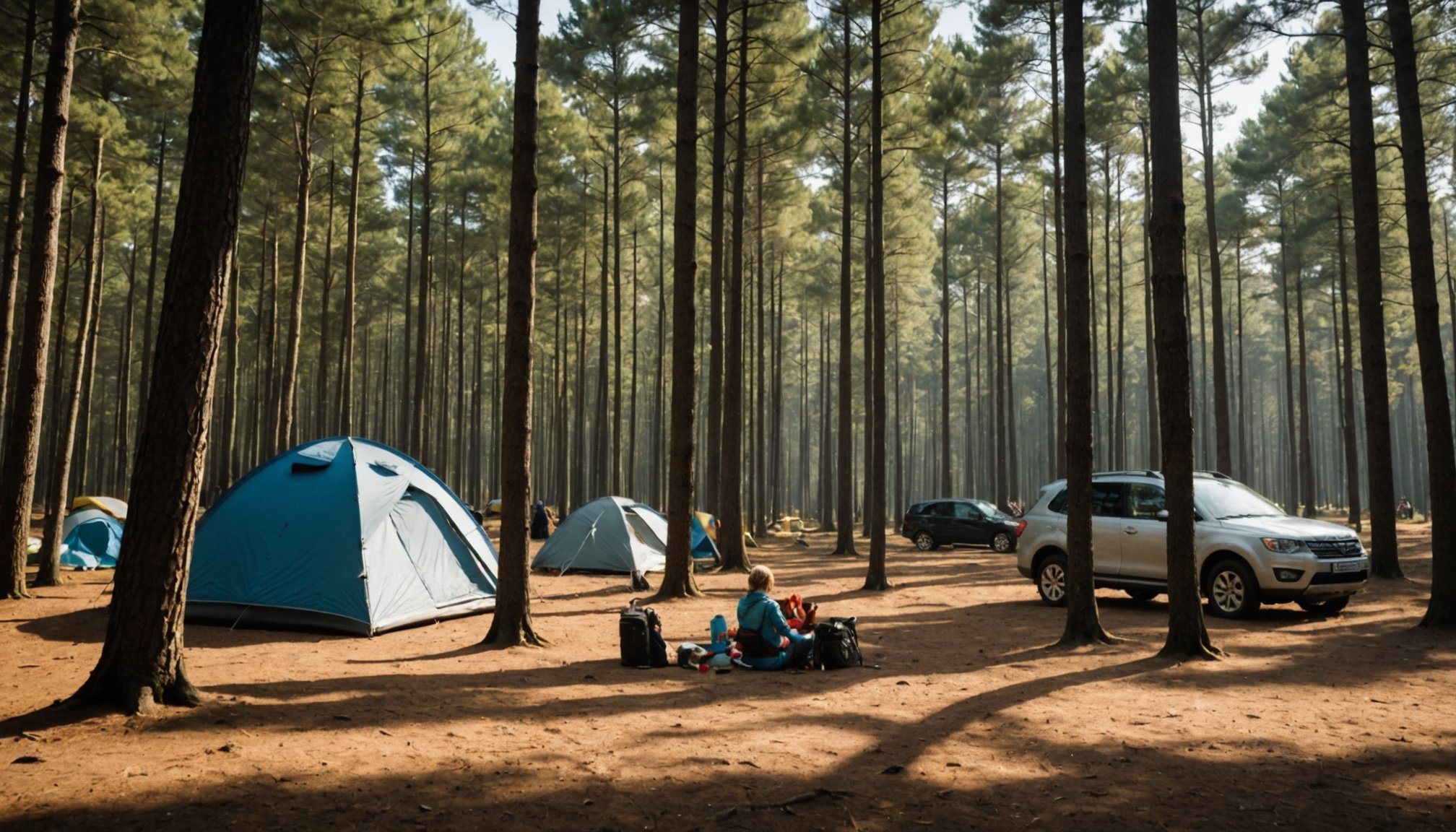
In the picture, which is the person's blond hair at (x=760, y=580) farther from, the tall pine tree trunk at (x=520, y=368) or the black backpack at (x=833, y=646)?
the tall pine tree trunk at (x=520, y=368)

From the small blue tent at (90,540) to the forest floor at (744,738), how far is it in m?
7.42

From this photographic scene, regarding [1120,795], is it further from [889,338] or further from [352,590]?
[889,338]

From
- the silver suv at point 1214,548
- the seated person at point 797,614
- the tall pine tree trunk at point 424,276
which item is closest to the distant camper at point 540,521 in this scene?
the tall pine tree trunk at point 424,276

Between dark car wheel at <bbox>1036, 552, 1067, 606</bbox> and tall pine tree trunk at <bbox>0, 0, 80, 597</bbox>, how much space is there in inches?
550

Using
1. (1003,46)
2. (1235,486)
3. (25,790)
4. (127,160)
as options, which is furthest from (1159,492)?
(127,160)

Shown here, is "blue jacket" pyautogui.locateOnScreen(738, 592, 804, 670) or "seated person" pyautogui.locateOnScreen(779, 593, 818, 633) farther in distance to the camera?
"seated person" pyautogui.locateOnScreen(779, 593, 818, 633)

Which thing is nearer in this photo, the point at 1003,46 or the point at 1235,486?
the point at 1235,486

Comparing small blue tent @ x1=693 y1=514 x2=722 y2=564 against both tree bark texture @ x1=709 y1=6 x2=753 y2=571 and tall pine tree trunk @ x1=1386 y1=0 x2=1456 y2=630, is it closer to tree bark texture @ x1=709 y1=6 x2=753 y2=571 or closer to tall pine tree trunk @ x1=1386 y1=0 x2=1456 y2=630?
tree bark texture @ x1=709 y1=6 x2=753 y2=571

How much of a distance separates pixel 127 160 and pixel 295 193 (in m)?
5.68

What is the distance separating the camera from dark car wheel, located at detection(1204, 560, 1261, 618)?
35.8ft

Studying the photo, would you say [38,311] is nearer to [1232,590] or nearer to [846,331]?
[846,331]

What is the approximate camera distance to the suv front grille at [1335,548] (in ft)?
34.8

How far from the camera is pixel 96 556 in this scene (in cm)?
1664

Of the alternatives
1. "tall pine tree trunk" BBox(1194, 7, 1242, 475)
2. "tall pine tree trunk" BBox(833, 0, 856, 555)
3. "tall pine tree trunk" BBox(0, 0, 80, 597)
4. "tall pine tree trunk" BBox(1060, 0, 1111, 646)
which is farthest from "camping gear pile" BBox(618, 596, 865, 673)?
"tall pine tree trunk" BBox(1194, 7, 1242, 475)
